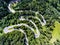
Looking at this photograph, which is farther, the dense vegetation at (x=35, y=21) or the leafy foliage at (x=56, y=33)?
the leafy foliage at (x=56, y=33)

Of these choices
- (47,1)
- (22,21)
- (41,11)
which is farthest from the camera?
(47,1)

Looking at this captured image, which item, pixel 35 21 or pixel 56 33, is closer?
pixel 56 33

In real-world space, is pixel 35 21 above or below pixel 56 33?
above

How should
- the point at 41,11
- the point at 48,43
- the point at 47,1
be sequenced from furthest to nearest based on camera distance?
the point at 47,1 → the point at 41,11 → the point at 48,43

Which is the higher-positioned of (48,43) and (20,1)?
(20,1)

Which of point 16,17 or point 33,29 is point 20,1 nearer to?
point 16,17

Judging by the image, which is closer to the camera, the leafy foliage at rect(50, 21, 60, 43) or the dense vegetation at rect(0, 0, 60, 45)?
the dense vegetation at rect(0, 0, 60, 45)

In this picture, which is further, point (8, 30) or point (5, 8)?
point (5, 8)

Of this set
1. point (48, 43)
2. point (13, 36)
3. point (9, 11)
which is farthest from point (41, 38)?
point (9, 11)
